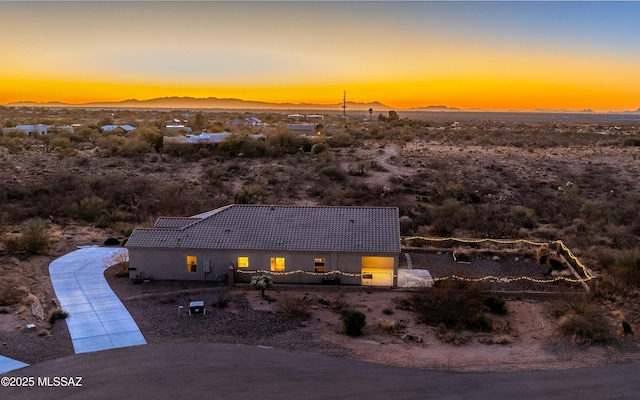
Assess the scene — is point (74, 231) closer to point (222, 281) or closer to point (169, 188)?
point (169, 188)

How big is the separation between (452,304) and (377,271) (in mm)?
4277

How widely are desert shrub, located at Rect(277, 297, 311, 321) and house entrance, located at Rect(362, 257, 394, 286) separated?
3365 mm

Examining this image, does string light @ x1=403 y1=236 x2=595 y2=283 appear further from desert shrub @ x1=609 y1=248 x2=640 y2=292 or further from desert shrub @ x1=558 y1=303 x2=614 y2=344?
desert shrub @ x1=558 y1=303 x2=614 y2=344

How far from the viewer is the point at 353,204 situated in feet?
123

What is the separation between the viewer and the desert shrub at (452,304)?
18.4 metres

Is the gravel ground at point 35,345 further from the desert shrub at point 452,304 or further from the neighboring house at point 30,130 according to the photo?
the neighboring house at point 30,130

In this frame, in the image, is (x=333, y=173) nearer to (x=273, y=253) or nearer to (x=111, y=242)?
(x=111, y=242)

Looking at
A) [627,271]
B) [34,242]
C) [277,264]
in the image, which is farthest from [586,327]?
[34,242]

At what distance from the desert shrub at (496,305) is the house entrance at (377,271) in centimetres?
402

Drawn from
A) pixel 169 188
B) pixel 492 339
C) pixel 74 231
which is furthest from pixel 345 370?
pixel 169 188

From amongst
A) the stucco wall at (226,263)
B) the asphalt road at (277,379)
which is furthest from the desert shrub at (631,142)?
the asphalt road at (277,379)

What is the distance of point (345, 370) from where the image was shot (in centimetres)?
1467

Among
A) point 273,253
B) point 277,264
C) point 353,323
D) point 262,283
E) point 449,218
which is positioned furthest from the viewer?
point 449,218

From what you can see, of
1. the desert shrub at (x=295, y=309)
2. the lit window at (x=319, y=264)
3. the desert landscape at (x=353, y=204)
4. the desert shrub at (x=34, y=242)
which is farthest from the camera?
the desert shrub at (x=34, y=242)
